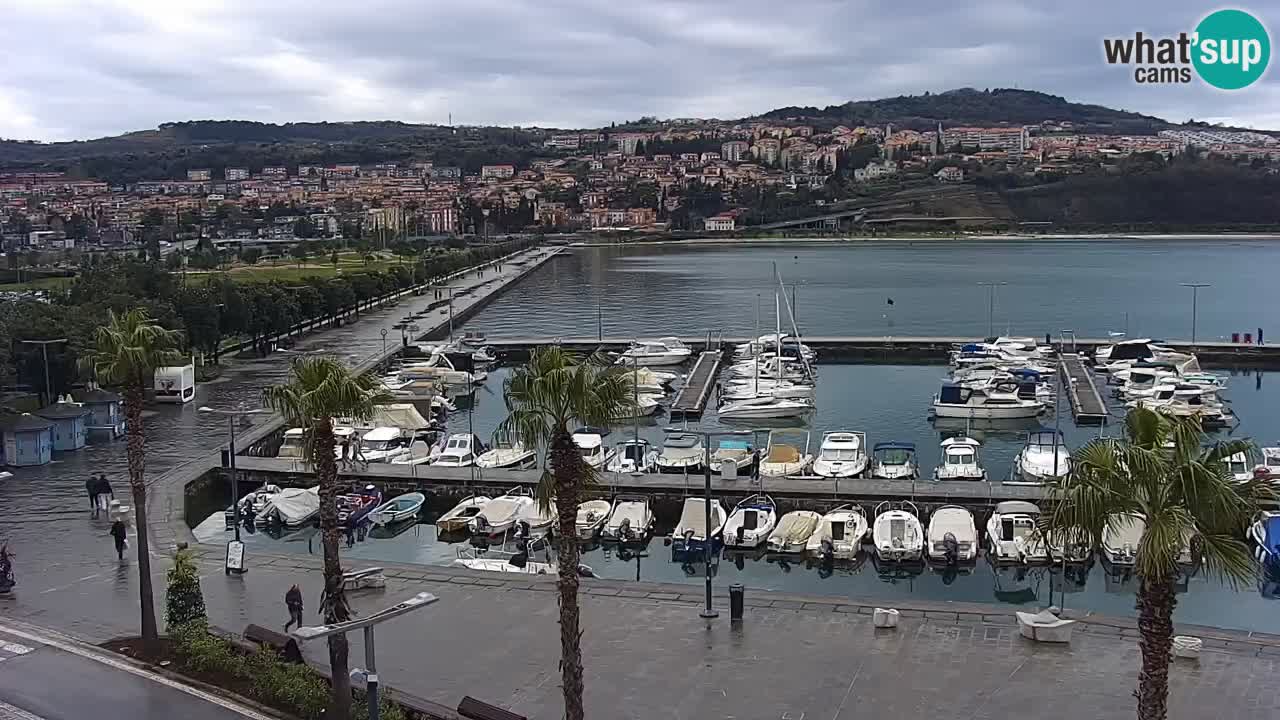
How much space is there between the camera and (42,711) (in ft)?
30.9

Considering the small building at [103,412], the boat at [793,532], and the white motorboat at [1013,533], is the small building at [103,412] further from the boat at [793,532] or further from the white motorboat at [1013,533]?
the white motorboat at [1013,533]

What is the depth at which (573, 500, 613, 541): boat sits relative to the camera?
18.6 metres

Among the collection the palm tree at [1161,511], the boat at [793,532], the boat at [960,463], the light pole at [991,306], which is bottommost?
the light pole at [991,306]

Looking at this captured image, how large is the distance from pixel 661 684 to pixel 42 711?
17.0 ft

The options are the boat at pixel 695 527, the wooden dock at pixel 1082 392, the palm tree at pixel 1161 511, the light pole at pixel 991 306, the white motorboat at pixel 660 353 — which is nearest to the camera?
the palm tree at pixel 1161 511

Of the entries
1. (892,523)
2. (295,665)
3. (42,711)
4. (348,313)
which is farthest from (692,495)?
(348,313)

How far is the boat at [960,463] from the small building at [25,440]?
16468 mm

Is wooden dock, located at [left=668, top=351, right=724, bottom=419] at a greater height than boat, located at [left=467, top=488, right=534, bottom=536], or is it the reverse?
boat, located at [left=467, top=488, right=534, bottom=536]

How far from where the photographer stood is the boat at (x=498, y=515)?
736 inches

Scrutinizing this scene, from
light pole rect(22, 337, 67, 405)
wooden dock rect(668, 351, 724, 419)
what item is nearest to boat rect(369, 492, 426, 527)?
light pole rect(22, 337, 67, 405)

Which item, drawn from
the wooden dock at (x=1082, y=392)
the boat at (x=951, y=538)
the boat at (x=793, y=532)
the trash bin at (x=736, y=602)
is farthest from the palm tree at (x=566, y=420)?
the wooden dock at (x=1082, y=392)

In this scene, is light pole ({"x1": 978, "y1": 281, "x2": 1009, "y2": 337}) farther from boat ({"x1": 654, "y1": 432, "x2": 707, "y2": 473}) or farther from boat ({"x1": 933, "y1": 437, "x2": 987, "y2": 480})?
boat ({"x1": 654, "y1": 432, "x2": 707, "y2": 473})

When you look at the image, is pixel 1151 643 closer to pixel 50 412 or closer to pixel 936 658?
→ pixel 936 658

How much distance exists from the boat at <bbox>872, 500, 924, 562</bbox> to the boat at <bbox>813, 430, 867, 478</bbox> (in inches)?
155
